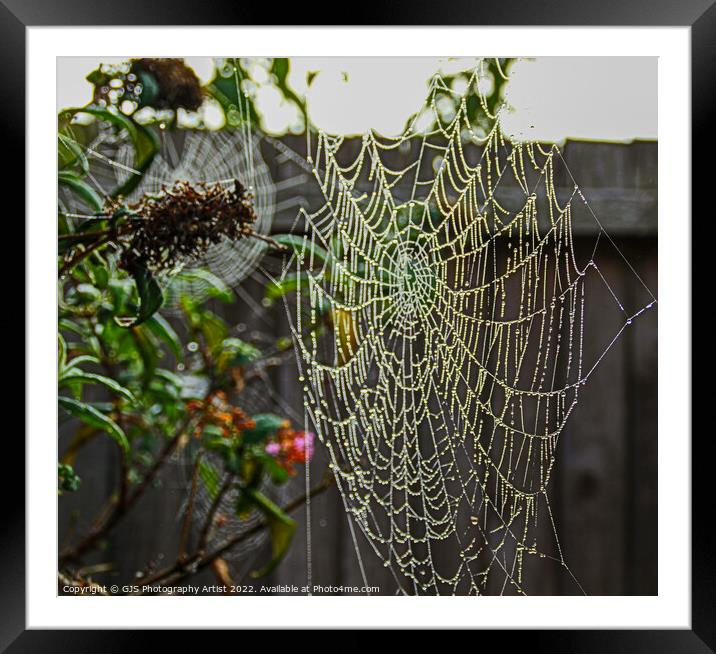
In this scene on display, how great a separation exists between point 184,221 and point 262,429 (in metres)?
0.32

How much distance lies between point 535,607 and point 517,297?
37 centimetres

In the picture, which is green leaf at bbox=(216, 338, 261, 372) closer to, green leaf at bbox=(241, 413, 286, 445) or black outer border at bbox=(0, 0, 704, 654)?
green leaf at bbox=(241, 413, 286, 445)

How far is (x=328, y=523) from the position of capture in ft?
3.35

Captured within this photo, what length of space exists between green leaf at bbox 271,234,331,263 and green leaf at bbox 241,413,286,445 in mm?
223

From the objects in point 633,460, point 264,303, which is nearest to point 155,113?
point 264,303

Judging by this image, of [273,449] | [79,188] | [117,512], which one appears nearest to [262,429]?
[273,449]

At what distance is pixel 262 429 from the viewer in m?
0.94

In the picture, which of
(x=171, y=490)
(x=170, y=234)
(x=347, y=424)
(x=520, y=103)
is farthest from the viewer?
(x=171, y=490)

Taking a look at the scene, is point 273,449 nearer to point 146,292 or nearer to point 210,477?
point 210,477

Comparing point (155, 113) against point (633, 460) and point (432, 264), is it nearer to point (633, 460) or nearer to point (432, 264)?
point (432, 264)

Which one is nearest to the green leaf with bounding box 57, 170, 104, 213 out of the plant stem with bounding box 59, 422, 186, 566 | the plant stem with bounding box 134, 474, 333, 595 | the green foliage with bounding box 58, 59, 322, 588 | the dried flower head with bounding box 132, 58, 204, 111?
the green foliage with bounding box 58, 59, 322, 588

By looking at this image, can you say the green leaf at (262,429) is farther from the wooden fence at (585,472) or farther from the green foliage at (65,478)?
the green foliage at (65,478)
